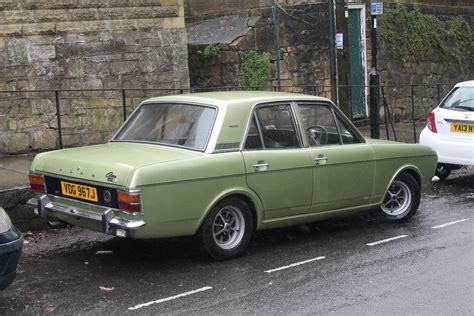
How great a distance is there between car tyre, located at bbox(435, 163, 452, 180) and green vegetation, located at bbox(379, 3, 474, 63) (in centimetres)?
647

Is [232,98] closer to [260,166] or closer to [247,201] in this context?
[260,166]

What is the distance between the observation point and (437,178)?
11258 mm

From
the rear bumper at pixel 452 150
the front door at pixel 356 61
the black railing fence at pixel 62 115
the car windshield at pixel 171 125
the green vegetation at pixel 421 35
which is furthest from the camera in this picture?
the green vegetation at pixel 421 35

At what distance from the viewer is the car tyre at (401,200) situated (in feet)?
26.4

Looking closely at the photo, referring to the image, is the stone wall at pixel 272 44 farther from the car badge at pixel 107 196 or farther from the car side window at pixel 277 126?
the car badge at pixel 107 196

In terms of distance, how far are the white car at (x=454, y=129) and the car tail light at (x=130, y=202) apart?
19.6 ft

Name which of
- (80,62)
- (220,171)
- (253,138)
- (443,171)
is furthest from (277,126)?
(80,62)

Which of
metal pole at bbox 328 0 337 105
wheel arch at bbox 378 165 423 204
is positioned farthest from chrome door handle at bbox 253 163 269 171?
metal pole at bbox 328 0 337 105

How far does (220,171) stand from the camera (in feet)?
20.5

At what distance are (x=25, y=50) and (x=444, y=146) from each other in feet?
22.1

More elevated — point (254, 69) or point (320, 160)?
point (254, 69)

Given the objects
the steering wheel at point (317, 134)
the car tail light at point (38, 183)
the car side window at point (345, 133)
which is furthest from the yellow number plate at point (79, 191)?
the car side window at point (345, 133)

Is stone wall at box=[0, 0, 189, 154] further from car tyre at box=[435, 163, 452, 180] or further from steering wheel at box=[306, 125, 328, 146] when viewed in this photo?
steering wheel at box=[306, 125, 328, 146]

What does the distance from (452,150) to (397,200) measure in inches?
101
